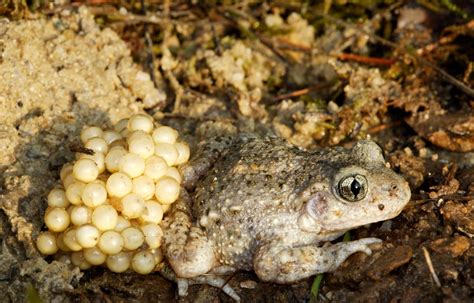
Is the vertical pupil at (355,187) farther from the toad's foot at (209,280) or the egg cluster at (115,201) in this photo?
the egg cluster at (115,201)

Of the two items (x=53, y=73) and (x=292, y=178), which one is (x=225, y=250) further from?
(x=53, y=73)

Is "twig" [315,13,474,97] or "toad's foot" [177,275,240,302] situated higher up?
"twig" [315,13,474,97]

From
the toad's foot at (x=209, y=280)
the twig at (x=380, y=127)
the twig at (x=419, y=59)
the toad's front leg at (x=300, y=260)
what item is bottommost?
the toad's foot at (x=209, y=280)

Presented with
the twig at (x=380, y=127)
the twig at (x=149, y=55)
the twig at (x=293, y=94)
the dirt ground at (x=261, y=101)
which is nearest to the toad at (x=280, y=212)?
the dirt ground at (x=261, y=101)

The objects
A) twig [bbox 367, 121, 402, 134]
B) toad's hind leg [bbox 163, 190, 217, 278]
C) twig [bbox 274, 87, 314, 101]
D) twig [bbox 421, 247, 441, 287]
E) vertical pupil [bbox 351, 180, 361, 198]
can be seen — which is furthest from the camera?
twig [bbox 274, 87, 314, 101]

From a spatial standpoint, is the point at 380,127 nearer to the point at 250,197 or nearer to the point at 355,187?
the point at 355,187

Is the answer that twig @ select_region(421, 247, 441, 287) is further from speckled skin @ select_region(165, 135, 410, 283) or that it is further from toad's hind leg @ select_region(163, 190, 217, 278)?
toad's hind leg @ select_region(163, 190, 217, 278)

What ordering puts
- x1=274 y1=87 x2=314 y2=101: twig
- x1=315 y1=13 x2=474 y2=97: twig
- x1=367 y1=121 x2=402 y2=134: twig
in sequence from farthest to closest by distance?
x1=274 y1=87 x2=314 y2=101: twig → x1=367 y1=121 x2=402 y2=134: twig → x1=315 y1=13 x2=474 y2=97: twig

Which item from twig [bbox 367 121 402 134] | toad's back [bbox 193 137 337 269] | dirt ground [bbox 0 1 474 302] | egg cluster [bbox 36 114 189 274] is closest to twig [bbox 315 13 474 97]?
dirt ground [bbox 0 1 474 302]
